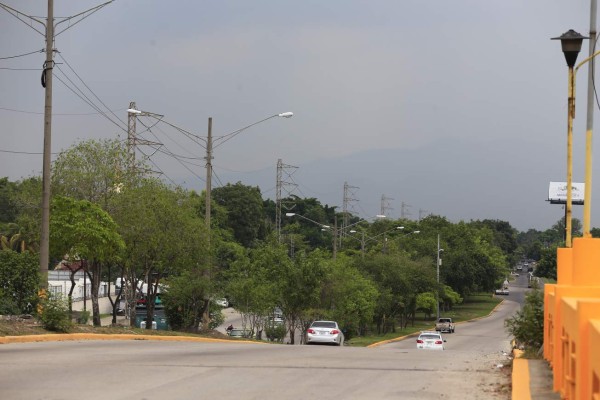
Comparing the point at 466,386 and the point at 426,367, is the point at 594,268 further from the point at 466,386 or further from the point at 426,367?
the point at 426,367

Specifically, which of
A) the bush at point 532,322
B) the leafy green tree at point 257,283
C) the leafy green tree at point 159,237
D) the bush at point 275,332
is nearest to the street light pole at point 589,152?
the bush at point 532,322

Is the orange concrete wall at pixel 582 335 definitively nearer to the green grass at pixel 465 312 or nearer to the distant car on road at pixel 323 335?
the distant car on road at pixel 323 335

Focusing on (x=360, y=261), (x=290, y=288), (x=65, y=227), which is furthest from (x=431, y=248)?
(x=65, y=227)

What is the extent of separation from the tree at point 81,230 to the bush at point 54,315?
5.69 meters

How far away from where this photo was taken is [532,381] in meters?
13.3

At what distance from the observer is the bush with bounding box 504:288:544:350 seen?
56.4 feet

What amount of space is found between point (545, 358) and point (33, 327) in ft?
45.3

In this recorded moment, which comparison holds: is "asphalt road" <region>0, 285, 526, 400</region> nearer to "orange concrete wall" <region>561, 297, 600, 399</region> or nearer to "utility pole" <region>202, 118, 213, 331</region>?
"orange concrete wall" <region>561, 297, 600, 399</region>

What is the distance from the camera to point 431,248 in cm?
10475

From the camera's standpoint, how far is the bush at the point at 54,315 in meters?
24.1

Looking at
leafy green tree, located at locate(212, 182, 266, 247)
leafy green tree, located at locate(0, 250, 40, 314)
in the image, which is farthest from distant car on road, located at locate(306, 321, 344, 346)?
leafy green tree, located at locate(212, 182, 266, 247)

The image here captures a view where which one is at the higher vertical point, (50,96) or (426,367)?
(50,96)

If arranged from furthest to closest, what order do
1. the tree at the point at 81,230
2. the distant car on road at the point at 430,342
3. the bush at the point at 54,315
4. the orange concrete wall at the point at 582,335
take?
the distant car on road at the point at 430,342, the tree at the point at 81,230, the bush at the point at 54,315, the orange concrete wall at the point at 582,335

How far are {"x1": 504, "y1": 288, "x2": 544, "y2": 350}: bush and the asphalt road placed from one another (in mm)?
843
